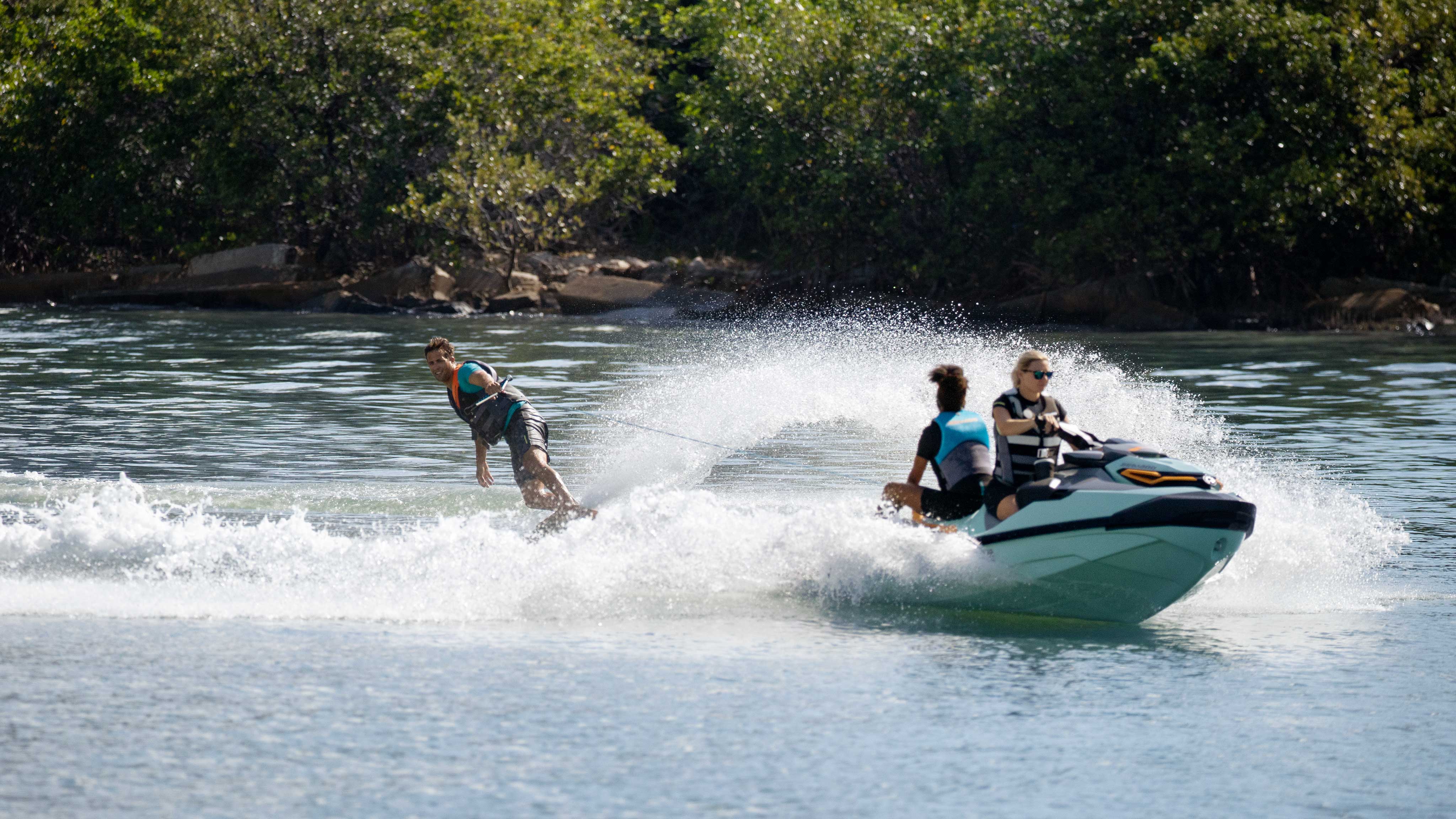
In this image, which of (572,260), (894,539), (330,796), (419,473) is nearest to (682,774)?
(330,796)

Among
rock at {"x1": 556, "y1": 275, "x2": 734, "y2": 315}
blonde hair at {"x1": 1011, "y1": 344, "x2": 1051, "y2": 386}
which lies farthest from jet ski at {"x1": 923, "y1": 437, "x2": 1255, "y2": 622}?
rock at {"x1": 556, "y1": 275, "x2": 734, "y2": 315}

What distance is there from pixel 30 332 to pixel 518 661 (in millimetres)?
30680

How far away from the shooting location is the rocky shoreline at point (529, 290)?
4009 centimetres

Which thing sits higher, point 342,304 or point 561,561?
point 342,304

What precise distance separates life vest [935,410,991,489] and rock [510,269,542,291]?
37438mm

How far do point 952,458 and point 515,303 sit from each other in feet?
121

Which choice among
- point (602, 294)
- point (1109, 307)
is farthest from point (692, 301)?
point (1109, 307)

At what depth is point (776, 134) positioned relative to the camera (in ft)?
146

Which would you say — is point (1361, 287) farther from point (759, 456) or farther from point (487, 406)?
point (487, 406)

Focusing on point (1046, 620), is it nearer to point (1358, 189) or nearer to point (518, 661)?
point (518, 661)

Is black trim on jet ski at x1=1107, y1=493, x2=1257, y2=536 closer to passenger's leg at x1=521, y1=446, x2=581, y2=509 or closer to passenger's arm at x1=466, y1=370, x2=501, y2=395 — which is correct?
passenger's leg at x1=521, y1=446, x2=581, y2=509

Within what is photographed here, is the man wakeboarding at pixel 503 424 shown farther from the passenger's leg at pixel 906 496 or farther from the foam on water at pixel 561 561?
the passenger's leg at pixel 906 496

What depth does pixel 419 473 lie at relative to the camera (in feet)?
48.6

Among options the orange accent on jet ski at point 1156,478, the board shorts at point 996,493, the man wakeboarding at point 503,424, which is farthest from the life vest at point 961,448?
the man wakeboarding at point 503,424
